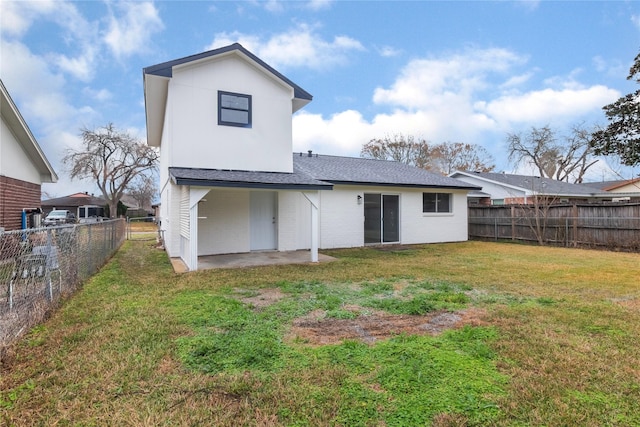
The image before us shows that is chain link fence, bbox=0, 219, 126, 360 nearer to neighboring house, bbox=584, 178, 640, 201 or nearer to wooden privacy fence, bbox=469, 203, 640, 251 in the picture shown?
wooden privacy fence, bbox=469, 203, 640, 251

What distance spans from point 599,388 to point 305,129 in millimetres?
23476

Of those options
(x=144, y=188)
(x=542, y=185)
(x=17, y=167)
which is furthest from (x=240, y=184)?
(x=144, y=188)

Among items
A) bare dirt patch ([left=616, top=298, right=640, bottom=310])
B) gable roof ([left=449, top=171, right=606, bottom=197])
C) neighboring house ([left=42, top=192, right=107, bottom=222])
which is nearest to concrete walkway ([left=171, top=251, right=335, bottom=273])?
bare dirt patch ([left=616, top=298, right=640, bottom=310])

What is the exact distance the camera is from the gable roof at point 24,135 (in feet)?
29.6

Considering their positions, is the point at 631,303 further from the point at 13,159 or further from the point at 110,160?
the point at 110,160

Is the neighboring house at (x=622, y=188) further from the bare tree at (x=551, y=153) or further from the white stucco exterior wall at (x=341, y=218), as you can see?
the white stucco exterior wall at (x=341, y=218)

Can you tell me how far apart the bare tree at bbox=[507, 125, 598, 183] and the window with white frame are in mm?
27401

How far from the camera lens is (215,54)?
955cm

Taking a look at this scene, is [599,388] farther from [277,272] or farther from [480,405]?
[277,272]

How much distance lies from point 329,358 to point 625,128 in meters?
19.3

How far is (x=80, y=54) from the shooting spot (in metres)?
13.1

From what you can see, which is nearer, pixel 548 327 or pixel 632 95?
pixel 548 327

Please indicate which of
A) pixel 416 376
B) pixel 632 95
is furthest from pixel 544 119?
pixel 416 376

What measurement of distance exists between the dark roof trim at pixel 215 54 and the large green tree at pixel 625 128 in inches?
576
